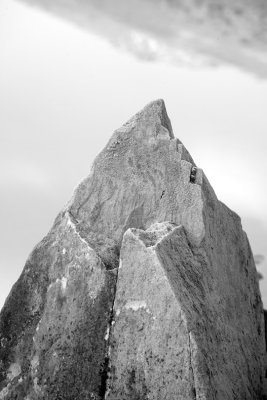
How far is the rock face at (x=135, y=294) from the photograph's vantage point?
590cm

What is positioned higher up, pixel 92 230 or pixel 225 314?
pixel 92 230

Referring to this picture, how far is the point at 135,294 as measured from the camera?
619 cm

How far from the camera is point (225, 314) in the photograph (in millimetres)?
7148

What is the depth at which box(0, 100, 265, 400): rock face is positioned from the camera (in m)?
5.90

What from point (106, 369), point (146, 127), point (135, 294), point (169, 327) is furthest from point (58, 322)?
point (146, 127)

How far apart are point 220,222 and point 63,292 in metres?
2.69

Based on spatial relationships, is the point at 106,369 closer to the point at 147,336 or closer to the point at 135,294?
the point at 147,336

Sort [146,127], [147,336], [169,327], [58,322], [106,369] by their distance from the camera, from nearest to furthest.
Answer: [169,327], [147,336], [106,369], [58,322], [146,127]

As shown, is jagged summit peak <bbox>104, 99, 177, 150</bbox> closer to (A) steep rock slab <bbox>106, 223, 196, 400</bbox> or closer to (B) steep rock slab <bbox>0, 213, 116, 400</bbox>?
(B) steep rock slab <bbox>0, 213, 116, 400</bbox>

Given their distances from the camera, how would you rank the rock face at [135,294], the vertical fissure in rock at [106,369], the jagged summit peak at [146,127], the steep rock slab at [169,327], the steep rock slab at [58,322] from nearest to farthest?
the steep rock slab at [169,327] → the rock face at [135,294] → the vertical fissure in rock at [106,369] → the steep rock slab at [58,322] → the jagged summit peak at [146,127]

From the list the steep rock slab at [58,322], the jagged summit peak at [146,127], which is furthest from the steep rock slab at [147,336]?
the jagged summit peak at [146,127]

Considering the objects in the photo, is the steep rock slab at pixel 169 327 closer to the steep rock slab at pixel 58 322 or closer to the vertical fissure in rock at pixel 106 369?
the vertical fissure in rock at pixel 106 369

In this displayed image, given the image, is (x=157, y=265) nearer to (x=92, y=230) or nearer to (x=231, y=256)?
(x=92, y=230)

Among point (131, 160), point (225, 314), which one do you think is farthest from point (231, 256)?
point (131, 160)
